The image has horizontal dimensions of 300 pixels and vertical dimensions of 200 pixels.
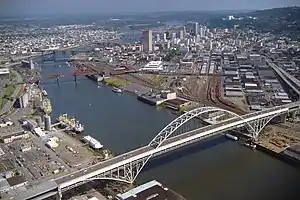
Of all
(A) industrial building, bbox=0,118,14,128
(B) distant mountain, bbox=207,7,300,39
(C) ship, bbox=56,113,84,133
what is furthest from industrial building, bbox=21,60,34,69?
(B) distant mountain, bbox=207,7,300,39

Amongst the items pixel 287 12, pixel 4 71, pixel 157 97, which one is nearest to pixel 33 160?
pixel 157 97

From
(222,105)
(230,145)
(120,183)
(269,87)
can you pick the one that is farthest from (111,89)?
(120,183)

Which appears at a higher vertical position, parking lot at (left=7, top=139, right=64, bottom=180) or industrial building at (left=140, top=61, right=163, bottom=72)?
industrial building at (left=140, top=61, right=163, bottom=72)

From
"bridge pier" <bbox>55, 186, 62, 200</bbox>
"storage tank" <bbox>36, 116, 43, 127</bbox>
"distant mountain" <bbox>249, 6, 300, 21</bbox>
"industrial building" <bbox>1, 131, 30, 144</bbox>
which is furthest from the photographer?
"distant mountain" <bbox>249, 6, 300, 21</bbox>

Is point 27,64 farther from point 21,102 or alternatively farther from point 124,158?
point 124,158

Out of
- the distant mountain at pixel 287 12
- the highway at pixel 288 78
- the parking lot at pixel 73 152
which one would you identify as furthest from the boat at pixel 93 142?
the highway at pixel 288 78

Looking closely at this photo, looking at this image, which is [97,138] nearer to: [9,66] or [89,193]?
[89,193]

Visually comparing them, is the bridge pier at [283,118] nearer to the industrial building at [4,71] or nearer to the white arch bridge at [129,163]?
the white arch bridge at [129,163]

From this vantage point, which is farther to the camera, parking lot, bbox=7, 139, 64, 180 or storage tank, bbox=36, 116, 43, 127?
storage tank, bbox=36, 116, 43, 127

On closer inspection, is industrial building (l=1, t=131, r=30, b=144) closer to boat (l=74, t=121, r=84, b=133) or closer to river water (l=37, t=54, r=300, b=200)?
boat (l=74, t=121, r=84, b=133)
